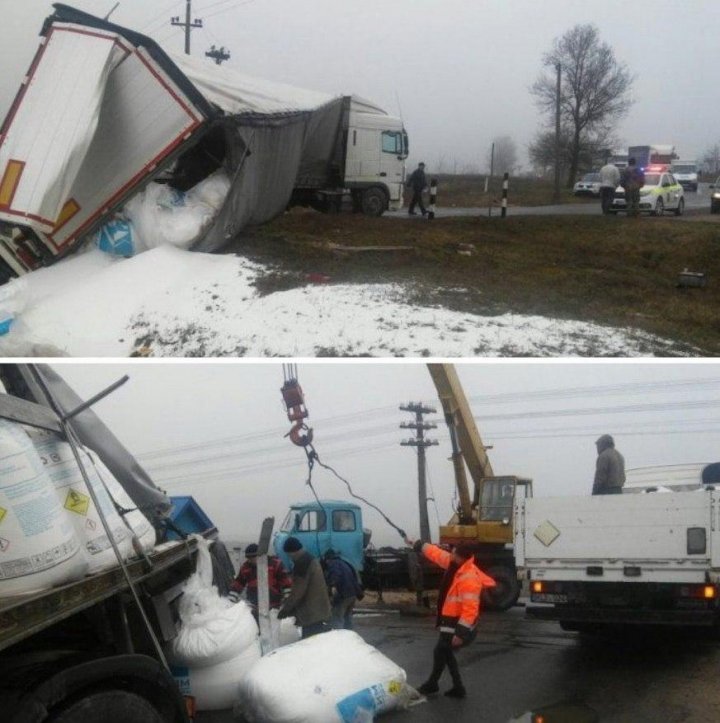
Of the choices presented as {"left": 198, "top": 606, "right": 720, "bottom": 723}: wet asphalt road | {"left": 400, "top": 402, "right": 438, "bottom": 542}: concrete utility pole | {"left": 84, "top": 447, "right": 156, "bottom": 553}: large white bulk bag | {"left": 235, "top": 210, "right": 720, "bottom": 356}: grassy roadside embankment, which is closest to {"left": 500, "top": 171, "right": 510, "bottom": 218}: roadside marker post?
{"left": 235, "top": 210, "right": 720, "bottom": 356}: grassy roadside embankment

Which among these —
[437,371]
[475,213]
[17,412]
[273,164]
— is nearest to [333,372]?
[437,371]

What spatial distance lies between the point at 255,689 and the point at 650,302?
3804 millimetres

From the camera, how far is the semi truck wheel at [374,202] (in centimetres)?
1229

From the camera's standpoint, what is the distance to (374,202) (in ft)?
40.8

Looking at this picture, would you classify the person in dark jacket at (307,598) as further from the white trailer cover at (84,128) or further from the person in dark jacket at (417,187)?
the person in dark jacket at (417,187)

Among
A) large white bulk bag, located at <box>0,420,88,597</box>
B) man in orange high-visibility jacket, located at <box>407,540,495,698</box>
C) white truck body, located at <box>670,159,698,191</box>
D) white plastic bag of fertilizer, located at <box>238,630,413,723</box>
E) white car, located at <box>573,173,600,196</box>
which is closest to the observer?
large white bulk bag, located at <box>0,420,88,597</box>

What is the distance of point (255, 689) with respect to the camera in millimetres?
4035

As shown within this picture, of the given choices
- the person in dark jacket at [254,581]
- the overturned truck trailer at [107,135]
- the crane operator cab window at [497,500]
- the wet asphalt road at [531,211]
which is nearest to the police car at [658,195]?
the wet asphalt road at [531,211]

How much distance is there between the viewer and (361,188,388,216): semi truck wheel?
1229cm

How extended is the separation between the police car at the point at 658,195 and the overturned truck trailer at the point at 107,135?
5.99 metres

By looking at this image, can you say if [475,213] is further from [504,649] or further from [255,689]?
[255,689]

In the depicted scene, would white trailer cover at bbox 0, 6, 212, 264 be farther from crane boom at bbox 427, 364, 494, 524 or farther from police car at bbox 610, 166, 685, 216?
police car at bbox 610, 166, 685, 216

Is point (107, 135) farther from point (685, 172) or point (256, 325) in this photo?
point (685, 172)

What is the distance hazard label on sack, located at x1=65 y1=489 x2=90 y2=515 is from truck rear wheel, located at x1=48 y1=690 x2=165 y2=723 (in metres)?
0.59
